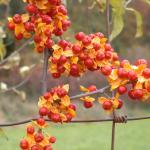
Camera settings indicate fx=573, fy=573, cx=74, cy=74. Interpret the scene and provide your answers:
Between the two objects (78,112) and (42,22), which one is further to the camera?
(78,112)

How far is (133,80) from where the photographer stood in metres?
0.87

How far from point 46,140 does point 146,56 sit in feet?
32.8

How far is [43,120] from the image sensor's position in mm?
873

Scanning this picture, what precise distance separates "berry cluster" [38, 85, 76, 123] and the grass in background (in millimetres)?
5734

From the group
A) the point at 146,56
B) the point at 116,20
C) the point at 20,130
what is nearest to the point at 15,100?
the point at 20,130

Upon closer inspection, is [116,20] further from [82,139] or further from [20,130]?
[20,130]

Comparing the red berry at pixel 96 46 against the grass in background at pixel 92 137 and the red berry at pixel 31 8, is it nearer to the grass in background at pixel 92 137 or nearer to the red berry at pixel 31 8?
the red berry at pixel 31 8

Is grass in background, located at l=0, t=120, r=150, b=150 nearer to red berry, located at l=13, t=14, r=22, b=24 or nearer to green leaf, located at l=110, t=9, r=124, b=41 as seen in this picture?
green leaf, located at l=110, t=9, r=124, b=41

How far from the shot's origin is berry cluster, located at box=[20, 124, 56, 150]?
34.3 inches

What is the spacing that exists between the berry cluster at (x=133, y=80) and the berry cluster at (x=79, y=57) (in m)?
0.03

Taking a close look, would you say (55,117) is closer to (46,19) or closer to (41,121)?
(41,121)

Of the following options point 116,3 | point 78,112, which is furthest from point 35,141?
point 78,112

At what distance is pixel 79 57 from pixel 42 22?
8 centimetres

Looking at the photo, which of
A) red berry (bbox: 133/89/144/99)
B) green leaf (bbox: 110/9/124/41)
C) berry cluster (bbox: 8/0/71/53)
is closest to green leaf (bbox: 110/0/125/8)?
green leaf (bbox: 110/9/124/41)
